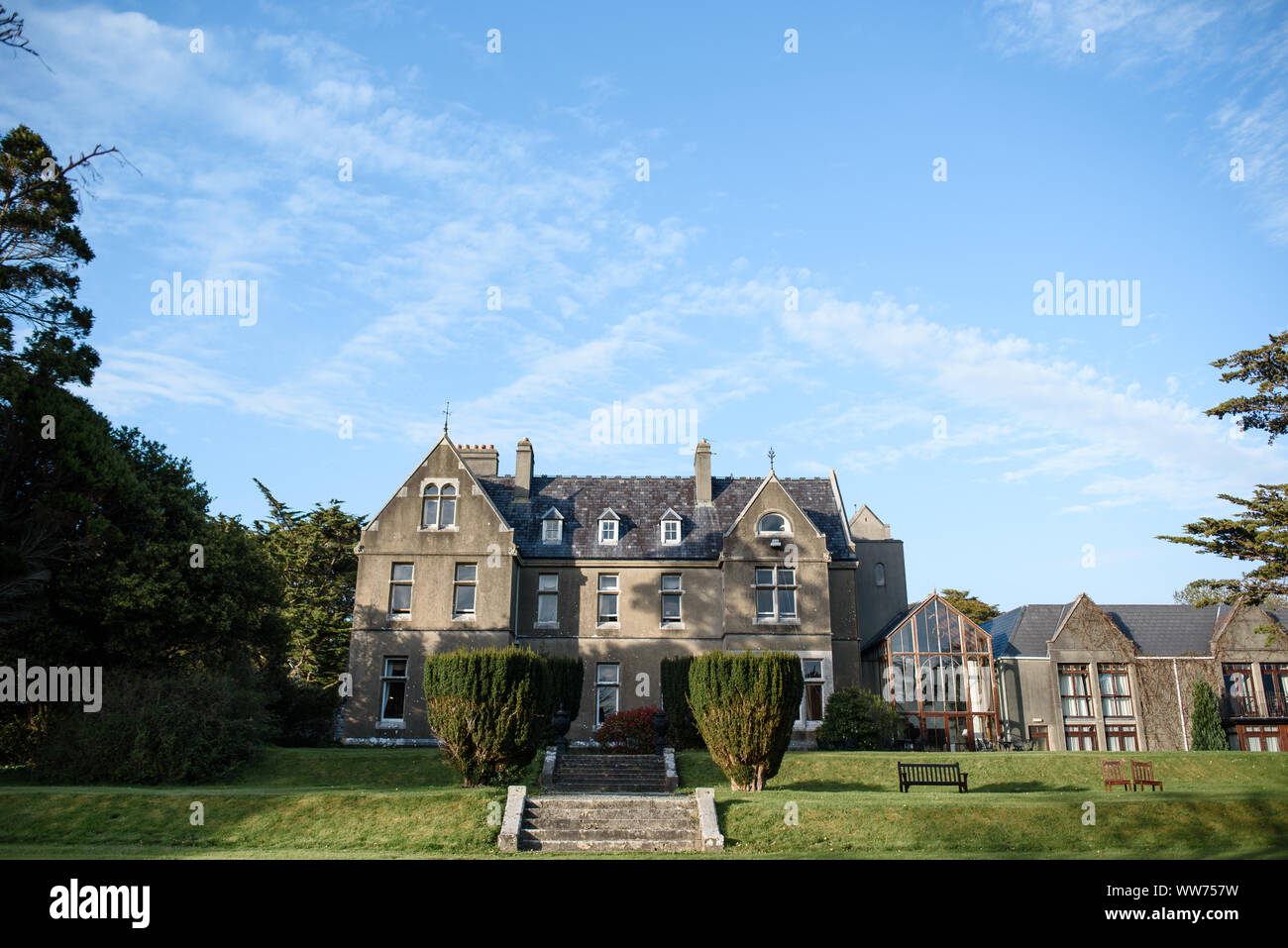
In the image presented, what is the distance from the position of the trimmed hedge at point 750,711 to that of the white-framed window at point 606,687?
11131 mm

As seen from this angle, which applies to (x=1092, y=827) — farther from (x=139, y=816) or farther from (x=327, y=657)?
(x=327, y=657)

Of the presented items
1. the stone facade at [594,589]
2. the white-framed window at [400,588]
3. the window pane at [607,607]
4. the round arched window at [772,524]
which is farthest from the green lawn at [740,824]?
the window pane at [607,607]

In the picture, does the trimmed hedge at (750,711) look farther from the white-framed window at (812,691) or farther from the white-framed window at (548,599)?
the white-framed window at (548,599)

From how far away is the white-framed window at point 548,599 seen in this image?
32.6m

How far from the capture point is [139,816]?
17047 mm

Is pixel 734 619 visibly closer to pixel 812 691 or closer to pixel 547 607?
pixel 812 691

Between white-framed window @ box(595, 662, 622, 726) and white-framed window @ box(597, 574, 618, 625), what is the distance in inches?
65.7

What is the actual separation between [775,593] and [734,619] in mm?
1805

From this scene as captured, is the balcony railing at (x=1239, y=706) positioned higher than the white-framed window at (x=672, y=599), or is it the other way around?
the white-framed window at (x=672, y=599)

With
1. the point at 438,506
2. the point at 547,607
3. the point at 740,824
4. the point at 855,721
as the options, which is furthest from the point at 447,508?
the point at 740,824
